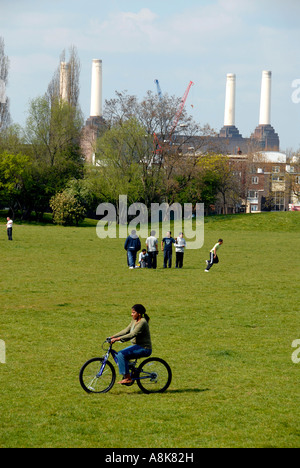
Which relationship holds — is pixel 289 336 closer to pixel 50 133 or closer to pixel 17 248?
pixel 17 248

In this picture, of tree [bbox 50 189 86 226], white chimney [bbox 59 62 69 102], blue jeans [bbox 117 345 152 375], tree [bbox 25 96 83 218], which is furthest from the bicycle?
white chimney [bbox 59 62 69 102]

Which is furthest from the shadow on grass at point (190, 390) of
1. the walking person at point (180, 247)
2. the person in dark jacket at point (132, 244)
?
the walking person at point (180, 247)

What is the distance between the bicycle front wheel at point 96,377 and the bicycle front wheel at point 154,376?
1.62ft

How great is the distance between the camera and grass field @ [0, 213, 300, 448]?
9.09 m

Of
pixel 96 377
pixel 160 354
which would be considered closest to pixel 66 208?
pixel 160 354

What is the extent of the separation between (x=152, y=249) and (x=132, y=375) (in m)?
18.8

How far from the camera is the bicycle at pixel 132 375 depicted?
35.9ft

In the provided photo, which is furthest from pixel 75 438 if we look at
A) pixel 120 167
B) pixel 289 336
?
pixel 120 167

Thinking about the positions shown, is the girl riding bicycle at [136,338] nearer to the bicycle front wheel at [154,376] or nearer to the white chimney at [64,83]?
the bicycle front wheel at [154,376]

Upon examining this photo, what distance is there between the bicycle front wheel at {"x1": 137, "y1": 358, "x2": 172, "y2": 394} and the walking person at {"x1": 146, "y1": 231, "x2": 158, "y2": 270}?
1794 cm

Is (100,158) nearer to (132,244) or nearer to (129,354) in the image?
(132,244)

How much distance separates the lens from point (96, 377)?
1100 centimetres

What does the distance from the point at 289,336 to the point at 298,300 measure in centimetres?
621

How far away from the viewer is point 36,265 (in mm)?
30703
